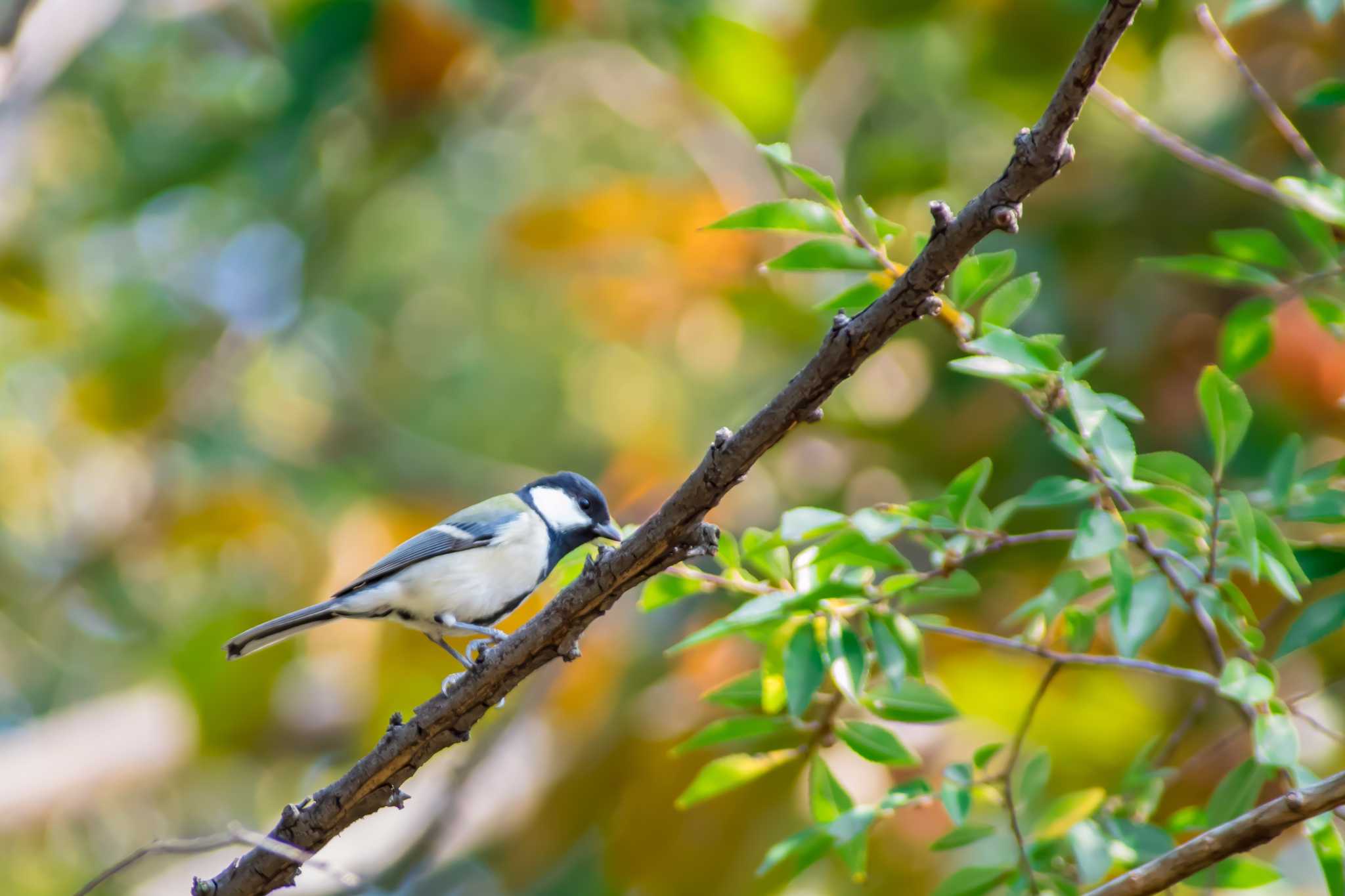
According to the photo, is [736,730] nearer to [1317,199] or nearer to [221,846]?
[221,846]

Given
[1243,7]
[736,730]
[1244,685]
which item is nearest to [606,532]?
[736,730]

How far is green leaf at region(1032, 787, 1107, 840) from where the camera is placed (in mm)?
2559

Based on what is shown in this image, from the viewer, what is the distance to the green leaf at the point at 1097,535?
78.8 inches

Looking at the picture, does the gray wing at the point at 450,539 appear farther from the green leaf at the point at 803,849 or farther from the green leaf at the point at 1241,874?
the green leaf at the point at 1241,874

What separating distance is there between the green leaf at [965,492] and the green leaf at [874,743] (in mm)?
484

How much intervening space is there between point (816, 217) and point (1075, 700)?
2.22m

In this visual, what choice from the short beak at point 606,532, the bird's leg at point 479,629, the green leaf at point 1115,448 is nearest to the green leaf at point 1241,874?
the green leaf at point 1115,448

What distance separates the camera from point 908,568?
2369 millimetres

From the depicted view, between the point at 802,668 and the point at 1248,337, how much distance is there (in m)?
1.31

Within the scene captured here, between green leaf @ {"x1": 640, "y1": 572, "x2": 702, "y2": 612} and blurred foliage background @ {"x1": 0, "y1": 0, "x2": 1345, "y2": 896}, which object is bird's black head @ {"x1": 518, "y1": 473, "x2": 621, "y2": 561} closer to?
blurred foliage background @ {"x1": 0, "y1": 0, "x2": 1345, "y2": 896}

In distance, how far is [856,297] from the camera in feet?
7.67

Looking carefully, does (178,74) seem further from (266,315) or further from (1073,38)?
(1073,38)

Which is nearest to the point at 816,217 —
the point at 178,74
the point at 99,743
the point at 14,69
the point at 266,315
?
the point at 14,69

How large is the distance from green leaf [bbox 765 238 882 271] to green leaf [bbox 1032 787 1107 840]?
1.23m
